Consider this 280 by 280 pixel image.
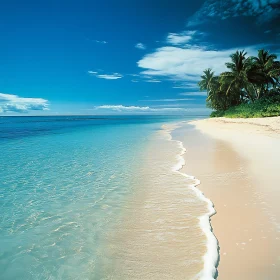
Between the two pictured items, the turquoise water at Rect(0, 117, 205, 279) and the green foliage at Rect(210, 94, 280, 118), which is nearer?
the turquoise water at Rect(0, 117, 205, 279)

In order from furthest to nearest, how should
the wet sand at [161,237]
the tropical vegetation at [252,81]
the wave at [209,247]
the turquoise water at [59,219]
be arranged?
the tropical vegetation at [252,81] < the turquoise water at [59,219] < the wet sand at [161,237] < the wave at [209,247]

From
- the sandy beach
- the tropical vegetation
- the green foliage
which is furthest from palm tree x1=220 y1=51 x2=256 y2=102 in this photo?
the sandy beach

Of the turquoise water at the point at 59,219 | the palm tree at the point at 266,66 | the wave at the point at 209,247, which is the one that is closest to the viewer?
the wave at the point at 209,247

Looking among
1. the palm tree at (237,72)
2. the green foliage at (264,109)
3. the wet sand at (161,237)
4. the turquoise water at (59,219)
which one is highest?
the palm tree at (237,72)

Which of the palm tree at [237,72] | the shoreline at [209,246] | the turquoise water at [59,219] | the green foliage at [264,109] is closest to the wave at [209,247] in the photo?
the shoreline at [209,246]

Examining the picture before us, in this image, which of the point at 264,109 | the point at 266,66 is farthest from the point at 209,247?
the point at 266,66

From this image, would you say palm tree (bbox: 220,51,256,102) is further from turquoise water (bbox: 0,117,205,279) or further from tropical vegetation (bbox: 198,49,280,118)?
turquoise water (bbox: 0,117,205,279)

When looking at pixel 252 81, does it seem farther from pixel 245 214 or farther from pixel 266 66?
pixel 245 214

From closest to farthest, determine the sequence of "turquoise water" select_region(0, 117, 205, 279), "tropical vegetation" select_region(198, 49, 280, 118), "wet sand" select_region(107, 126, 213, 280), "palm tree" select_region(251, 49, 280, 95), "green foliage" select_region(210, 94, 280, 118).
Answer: "wet sand" select_region(107, 126, 213, 280) < "turquoise water" select_region(0, 117, 205, 279) < "green foliage" select_region(210, 94, 280, 118) < "tropical vegetation" select_region(198, 49, 280, 118) < "palm tree" select_region(251, 49, 280, 95)

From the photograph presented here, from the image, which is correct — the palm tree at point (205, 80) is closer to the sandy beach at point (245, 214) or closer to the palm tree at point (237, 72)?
the palm tree at point (237, 72)

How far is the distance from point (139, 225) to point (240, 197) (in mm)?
2507

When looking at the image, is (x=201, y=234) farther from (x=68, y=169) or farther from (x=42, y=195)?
(x=68, y=169)

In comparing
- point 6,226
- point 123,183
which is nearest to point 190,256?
point 6,226

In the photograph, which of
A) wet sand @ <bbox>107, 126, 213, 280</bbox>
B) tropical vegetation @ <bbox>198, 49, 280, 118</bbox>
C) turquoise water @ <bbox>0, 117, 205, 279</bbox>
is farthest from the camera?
tropical vegetation @ <bbox>198, 49, 280, 118</bbox>
